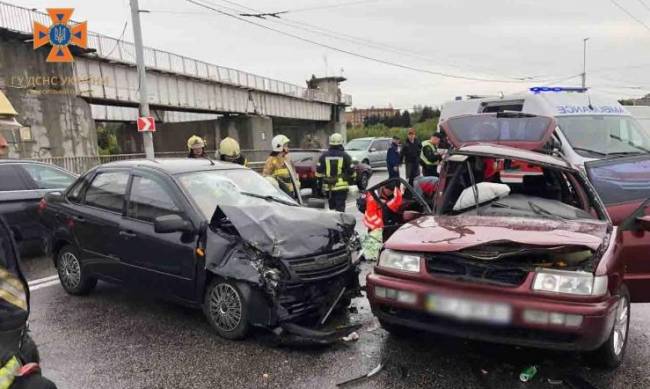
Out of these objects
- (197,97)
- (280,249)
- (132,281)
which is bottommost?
(132,281)

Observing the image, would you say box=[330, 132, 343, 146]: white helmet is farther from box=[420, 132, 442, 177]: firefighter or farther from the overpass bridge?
the overpass bridge

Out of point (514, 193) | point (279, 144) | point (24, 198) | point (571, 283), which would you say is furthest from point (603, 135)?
point (24, 198)

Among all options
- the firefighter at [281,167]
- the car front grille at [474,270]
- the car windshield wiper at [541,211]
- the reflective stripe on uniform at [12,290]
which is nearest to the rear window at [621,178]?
the car windshield wiper at [541,211]

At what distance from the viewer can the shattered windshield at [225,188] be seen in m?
4.67

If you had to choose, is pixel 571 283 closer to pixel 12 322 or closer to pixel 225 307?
pixel 225 307

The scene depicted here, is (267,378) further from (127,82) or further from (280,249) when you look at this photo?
(127,82)

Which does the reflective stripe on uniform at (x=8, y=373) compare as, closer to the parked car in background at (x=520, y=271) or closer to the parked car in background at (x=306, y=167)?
the parked car in background at (x=520, y=271)

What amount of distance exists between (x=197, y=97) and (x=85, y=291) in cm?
2475

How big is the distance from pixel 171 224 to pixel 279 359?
141 cm

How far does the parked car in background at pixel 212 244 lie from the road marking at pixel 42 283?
58 cm

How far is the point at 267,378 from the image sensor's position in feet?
11.8

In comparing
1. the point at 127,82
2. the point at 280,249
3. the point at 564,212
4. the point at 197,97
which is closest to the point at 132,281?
the point at 280,249

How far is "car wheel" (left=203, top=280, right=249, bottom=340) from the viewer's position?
4.08 metres

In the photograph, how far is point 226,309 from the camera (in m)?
4.18
